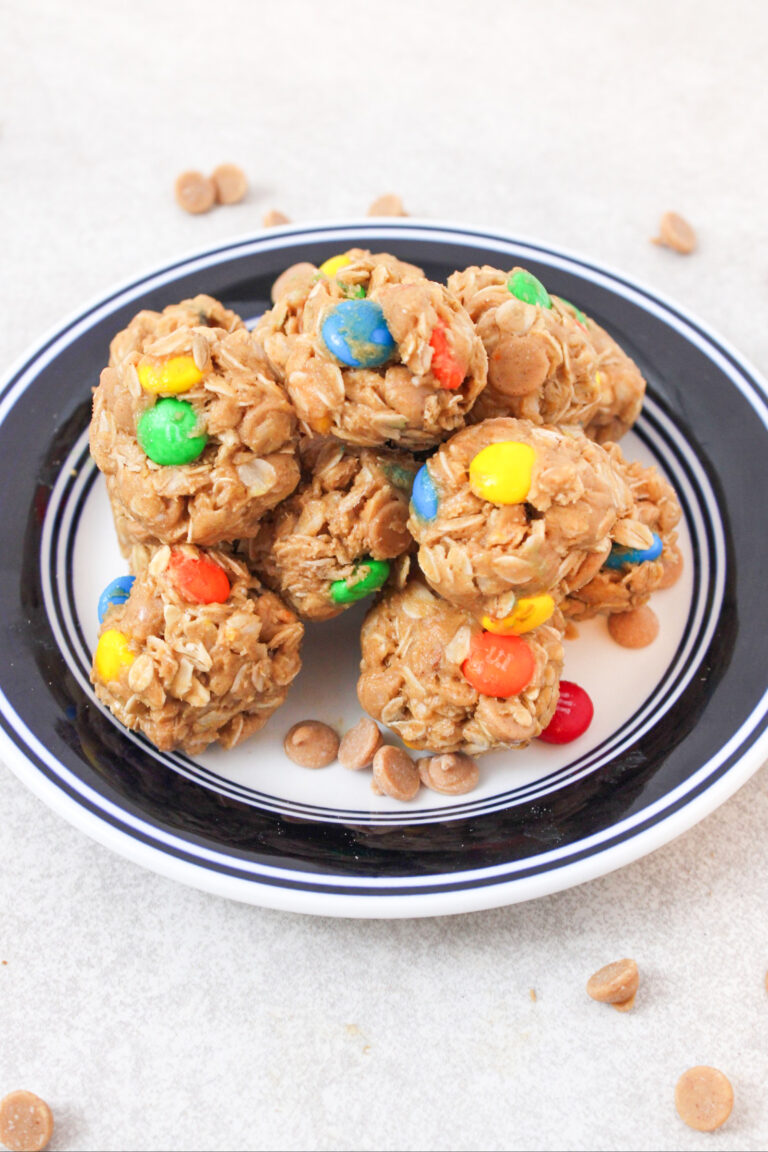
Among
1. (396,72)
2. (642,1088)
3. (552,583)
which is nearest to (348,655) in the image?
(552,583)

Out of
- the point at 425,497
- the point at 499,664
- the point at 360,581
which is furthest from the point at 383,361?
the point at 499,664

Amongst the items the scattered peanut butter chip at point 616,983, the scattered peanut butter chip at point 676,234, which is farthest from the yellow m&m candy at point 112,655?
the scattered peanut butter chip at point 676,234

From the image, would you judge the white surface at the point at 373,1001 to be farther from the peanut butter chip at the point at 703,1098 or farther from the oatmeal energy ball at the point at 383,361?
the oatmeal energy ball at the point at 383,361

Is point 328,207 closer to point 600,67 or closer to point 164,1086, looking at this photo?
point 600,67

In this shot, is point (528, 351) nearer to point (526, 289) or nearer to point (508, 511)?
point (526, 289)

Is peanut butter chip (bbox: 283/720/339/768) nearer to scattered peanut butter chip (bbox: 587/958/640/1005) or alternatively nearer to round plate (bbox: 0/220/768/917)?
round plate (bbox: 0/220/768/917)

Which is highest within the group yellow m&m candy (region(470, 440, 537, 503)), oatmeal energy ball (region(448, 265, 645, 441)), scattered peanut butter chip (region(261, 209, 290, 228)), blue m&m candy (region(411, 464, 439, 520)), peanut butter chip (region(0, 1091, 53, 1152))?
→ oatmeal energy ball (region(448, 265, 645, 441))

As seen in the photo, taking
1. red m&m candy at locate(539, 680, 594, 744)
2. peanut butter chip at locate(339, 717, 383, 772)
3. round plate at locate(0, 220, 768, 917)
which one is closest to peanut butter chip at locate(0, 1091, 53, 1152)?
round plate at locate(0, 220, 768, 917)
